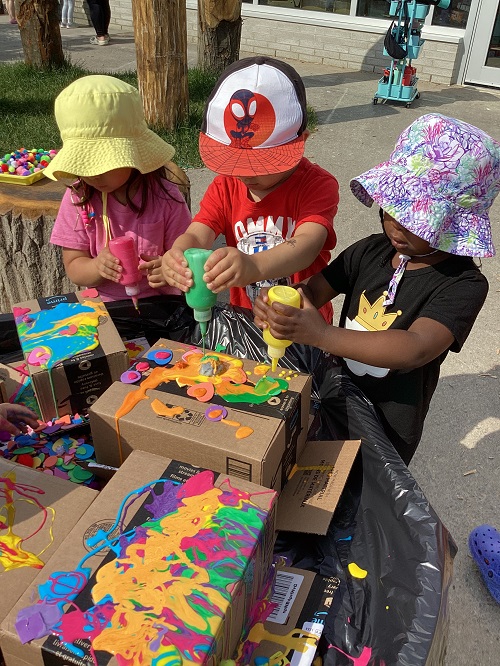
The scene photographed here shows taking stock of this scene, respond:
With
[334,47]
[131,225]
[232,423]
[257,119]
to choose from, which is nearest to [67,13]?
[334,47]

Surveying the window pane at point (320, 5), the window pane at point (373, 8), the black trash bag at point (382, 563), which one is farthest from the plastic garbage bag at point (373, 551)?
the window pane at point (320, 5)

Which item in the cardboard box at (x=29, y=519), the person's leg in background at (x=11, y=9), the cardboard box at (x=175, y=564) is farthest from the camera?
the person's leg in background at (x=11, y=9)

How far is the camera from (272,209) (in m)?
1.83

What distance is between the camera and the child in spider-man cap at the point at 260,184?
4.97 feet

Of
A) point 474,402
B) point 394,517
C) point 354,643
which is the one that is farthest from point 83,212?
point 474,402

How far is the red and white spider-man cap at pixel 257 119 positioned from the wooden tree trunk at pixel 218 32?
15.6 feet

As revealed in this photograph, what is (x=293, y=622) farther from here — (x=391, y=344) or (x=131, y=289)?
(x=131, y=289)

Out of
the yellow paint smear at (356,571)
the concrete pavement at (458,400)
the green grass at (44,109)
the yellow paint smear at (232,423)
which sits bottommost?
the concrete pavement at (458,400)

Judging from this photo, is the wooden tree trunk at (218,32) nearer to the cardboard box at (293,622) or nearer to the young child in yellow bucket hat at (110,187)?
the young child in yellow bucket hat at (110,187)

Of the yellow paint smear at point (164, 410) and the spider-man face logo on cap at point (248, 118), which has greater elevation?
the spider-man face logo on cap at point (248, 118)

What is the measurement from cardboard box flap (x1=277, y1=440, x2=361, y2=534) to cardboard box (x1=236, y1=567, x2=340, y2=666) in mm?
102

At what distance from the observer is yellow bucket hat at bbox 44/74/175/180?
5.61 ft

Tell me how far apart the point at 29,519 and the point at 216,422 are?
0.39m

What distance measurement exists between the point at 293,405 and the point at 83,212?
114 cm
